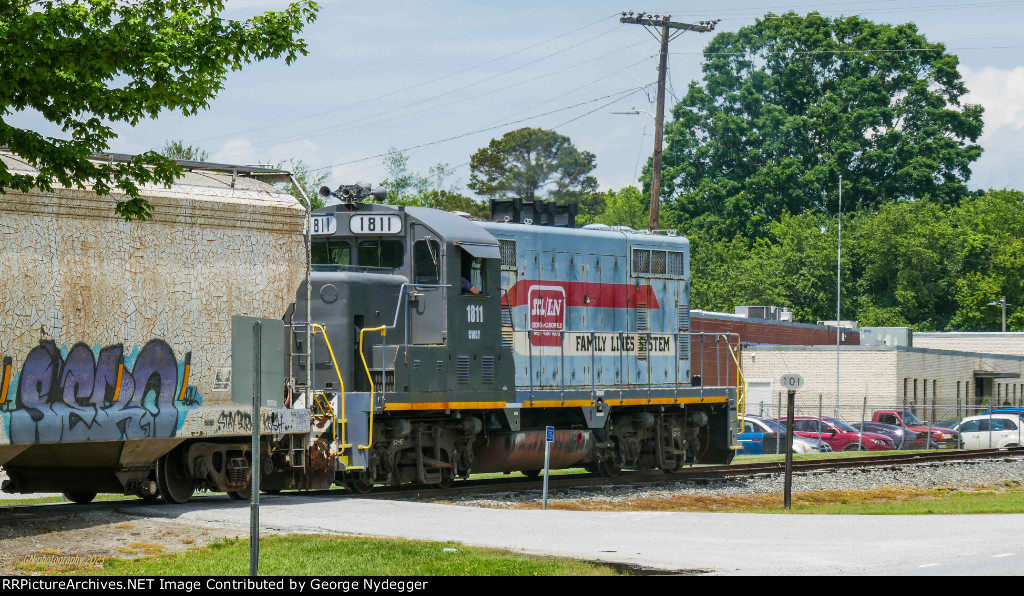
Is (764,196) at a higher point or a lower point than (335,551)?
higher

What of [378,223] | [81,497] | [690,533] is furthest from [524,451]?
[690,533]

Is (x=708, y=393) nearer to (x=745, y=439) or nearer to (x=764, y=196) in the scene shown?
(x=745, y=439)

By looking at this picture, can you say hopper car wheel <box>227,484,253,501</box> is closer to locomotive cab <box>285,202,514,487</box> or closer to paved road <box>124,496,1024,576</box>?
Result: paved road <box>124,496,1024,576</box>

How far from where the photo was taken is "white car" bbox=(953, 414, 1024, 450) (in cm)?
4356

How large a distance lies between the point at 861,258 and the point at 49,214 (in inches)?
2846

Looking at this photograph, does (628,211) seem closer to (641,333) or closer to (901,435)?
(901,435)

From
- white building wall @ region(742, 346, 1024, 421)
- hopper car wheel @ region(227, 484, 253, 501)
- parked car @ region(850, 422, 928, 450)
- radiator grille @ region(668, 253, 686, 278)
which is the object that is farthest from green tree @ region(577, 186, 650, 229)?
hopper car wheel @ region(227, 484, 253, 501)

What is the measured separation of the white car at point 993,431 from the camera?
4356 centimetres

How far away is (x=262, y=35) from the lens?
48.9ft

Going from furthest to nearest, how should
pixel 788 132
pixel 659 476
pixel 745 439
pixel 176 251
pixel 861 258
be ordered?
1. pixel 788 132
2. pixel 861 258
3. pixel 745 439
4. pixel 659 476
5. pixel 176 251

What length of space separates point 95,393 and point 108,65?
433 cm

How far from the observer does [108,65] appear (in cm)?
1369

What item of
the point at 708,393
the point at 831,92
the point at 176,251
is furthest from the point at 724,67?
the point at 176,251

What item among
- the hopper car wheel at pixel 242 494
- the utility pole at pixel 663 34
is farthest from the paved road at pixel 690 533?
the utility pole at pixel 663 34
